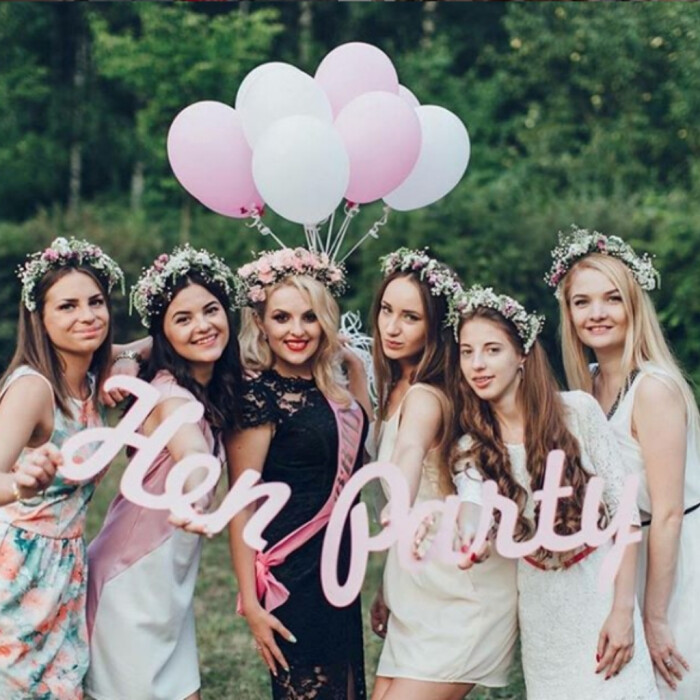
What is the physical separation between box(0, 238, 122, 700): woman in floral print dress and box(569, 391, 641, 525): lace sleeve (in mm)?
1528

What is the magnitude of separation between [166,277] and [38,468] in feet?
3.00

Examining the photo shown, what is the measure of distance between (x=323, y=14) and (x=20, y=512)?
51.8 feet

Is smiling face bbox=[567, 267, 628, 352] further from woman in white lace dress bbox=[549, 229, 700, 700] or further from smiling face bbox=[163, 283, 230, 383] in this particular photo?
smiling face bbox=[163, 283, 230, 383]

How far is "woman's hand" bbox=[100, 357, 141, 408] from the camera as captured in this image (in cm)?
373

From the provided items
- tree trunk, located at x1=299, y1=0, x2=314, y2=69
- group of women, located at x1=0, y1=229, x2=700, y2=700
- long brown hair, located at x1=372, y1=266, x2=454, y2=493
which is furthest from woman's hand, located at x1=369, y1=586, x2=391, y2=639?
tree trunk, located at x1=299, y1=0, x2=314, y2=69

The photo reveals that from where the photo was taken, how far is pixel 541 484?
3438mm

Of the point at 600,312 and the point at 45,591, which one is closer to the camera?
the point at 45,591

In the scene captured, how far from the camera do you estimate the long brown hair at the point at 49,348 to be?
3.54 metres

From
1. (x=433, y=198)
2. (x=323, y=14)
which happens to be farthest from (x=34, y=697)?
(x=323, y=14)

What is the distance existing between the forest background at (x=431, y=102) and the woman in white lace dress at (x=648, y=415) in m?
4.17

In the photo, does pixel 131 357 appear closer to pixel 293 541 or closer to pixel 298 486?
pixel 298 486

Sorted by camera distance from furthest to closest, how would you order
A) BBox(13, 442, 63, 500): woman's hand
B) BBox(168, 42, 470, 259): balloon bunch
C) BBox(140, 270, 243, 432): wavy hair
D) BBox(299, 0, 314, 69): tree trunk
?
BBox(299, 0, 314, 69): tree trunk → BBox(168, 42, 470, 259): balloon bunch → BBox(140, 270, 243, 432): wavy hair → BBox(13, 442, 63, 500): woman's hand

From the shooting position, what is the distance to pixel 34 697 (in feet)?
11.4

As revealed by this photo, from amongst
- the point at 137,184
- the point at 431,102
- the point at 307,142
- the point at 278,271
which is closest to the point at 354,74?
the point at 307,142
